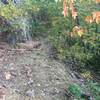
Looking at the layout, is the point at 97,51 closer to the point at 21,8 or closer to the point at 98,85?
the point at 98,85

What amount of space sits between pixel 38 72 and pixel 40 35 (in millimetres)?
1599

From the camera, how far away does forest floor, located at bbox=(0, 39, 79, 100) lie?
17.3ft

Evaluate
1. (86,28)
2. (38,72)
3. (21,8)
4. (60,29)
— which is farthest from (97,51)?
(21,8)

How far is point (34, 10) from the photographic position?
689 centimetres

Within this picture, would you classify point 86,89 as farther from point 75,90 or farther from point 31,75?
point 31,75

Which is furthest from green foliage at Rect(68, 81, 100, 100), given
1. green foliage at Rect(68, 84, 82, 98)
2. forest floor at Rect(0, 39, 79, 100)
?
forest floor at Rect(0, 39, 79, 100)

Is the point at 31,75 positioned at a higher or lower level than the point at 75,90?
higher

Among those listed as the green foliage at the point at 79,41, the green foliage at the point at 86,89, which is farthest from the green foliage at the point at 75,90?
the green foliage at the point at 79,41

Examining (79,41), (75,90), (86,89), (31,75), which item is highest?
(79,41)

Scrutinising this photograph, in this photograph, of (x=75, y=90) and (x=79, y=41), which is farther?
(x=79, y=41)

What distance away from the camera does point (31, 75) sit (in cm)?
571

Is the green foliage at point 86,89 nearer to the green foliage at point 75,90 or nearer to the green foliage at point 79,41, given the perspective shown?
the green foliage at point 75,90

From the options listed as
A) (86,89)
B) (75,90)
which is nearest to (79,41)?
(86,89)

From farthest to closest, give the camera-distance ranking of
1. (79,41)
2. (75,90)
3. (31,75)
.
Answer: (79,41) < (31,75) < (75,90)
